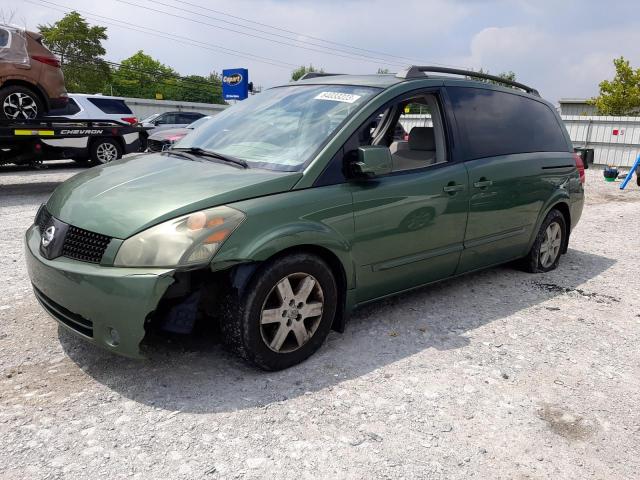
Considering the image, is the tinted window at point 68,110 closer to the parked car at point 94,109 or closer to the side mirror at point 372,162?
the parked car at point 94,109

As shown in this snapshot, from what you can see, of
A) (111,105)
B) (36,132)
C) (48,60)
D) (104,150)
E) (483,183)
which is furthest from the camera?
(111,105)

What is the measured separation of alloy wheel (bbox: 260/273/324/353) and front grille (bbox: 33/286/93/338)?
35.5 inches

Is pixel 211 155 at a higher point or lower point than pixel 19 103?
lower

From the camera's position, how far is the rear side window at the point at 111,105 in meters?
12.5

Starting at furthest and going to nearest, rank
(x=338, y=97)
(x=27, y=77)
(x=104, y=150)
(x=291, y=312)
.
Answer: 1. (x=104, y=150)
2. (x=27, y=77)
3. (x=338, y=97)
4. (x=291, y=312)

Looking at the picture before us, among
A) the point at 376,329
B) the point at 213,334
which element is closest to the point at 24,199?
the point at 213,334

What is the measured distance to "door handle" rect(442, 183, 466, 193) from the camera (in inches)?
154

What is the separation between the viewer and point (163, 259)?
2.66 m

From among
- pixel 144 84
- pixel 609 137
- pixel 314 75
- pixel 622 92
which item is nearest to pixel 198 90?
pixel 144 84

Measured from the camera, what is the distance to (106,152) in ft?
40.1

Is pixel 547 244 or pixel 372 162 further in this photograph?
pixel 547 244

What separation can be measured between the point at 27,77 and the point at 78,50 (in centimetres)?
4700

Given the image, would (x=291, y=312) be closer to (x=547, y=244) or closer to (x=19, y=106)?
(x=547, y=244)

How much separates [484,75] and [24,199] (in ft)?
24.2
